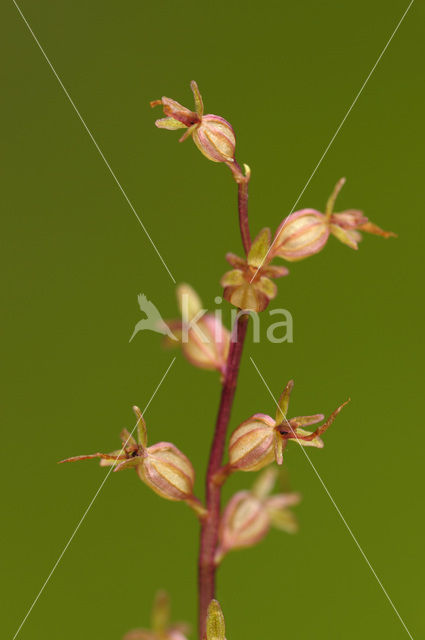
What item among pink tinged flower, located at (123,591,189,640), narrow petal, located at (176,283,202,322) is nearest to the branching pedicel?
narrow petal, located at (176,283,202,322)

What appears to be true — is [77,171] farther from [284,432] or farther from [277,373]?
[284,432]

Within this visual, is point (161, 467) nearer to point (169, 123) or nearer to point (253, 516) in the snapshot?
point (253, 516)

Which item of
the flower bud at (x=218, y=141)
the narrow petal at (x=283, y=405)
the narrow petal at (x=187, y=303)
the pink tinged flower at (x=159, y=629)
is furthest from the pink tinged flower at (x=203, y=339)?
the pink tinged flower at (x=159, y=629)

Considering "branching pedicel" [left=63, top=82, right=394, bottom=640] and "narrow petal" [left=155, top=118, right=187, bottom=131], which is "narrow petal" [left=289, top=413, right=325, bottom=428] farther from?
"narrow petal" [left=155, top=118, right=187, bottom=131]

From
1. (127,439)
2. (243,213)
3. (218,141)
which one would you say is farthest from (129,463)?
(218,141)

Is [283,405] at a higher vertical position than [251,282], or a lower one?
lower

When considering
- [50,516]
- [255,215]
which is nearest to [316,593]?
[50,516]
